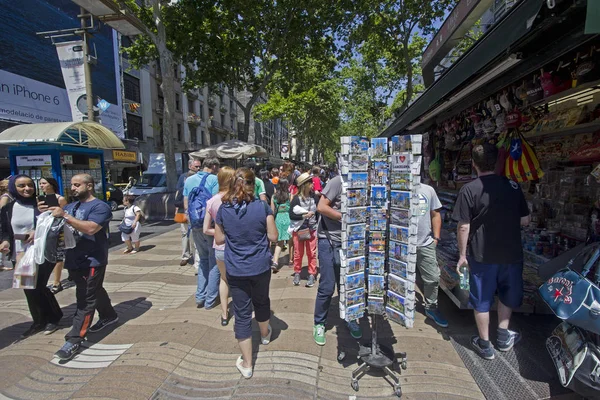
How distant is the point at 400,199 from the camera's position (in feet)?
8.02

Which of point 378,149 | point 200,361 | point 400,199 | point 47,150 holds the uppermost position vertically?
point 47,150

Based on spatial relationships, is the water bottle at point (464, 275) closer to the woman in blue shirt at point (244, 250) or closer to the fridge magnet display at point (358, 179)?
the fridge magnet display at point (358, 179)

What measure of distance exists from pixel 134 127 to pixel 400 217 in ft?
91.9

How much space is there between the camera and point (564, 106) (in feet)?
11.3

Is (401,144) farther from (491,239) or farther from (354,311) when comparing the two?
(354,311)

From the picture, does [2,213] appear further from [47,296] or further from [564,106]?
[564,106]

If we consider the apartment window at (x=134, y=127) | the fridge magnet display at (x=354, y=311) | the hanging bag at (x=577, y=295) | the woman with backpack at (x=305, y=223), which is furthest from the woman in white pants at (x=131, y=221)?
the apartment window at (x=134, y=127)

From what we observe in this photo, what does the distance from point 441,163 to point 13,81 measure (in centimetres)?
1976

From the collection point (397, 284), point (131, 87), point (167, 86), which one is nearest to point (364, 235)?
point (397, 284)

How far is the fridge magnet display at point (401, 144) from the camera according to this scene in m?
2.33

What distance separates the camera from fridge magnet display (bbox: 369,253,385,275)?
8.42 feet

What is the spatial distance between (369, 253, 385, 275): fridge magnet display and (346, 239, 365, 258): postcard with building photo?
0.11 metres

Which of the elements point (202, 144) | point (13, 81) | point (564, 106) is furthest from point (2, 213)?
point (202, 144)

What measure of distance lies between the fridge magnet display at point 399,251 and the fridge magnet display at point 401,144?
2.44 ft
